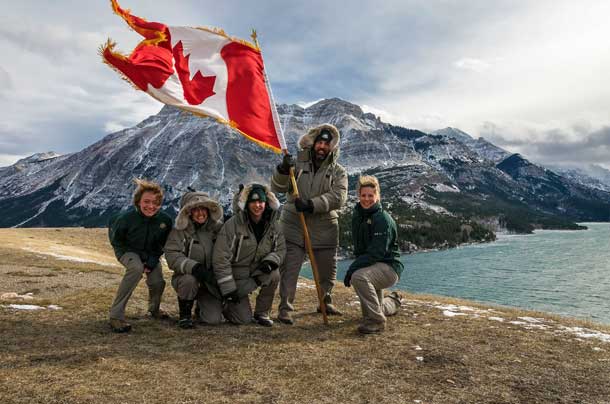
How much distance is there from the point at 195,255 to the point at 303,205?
8.58 ft

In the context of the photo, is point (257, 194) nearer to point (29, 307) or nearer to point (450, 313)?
point (450, 313)

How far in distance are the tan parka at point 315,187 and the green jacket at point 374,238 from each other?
2.28 ft

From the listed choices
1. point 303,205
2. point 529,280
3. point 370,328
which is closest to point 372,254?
point 370,328

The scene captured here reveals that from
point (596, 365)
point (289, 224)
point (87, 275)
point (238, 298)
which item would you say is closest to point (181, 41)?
point (289, 224)

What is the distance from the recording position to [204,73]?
10.0 metres

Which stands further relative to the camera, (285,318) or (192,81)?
(192,81)

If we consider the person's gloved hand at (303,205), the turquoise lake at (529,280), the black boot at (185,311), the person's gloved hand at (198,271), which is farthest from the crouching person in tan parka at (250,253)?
the turquoise lake at (529,280)

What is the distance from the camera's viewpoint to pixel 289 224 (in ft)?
32.4

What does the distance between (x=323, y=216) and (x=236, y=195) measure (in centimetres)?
211

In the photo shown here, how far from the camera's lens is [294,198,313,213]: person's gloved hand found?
874 centimetres

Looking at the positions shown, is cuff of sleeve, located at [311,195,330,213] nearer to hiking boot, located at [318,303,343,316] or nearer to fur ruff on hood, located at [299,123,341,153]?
fur ruff on hood, located at [299,123,341,153]

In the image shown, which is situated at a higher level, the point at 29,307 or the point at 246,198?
the point at 246,198

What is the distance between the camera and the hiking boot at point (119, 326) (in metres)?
8.17

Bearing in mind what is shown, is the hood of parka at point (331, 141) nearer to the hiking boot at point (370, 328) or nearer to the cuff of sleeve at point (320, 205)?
the cuff of sleeve at point (320, 205)
